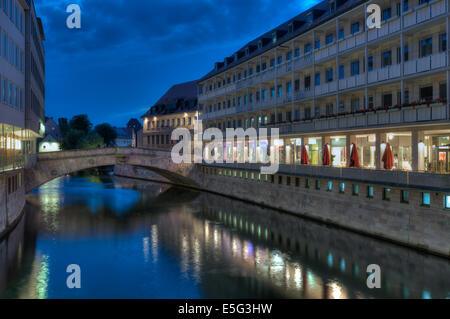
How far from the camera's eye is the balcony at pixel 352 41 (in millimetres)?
28203

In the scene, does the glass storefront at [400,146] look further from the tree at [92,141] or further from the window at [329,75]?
the tree at [92,141]

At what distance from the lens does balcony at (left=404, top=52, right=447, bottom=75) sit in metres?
22.0

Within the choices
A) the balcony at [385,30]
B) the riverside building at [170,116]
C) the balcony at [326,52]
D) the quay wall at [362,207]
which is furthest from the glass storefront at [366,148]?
the riverside building at [170,116]

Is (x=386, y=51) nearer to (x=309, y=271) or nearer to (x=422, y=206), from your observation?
(x=422, y=206)

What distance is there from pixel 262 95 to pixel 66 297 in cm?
3278

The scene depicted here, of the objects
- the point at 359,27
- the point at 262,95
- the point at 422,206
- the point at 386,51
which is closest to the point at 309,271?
the point at 422,206

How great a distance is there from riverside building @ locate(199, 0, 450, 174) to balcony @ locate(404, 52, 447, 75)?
Result: 2.2 inches

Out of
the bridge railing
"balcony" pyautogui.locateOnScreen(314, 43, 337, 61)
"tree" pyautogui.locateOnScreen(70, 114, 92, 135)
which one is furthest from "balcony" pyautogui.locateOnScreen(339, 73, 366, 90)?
"tree" pyautogui.locateOnScreen(70, 114, 92, 135)

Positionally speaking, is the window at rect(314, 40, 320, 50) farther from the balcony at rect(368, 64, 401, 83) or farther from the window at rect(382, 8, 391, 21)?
the balcony at rect(368, 64, 401, 83)

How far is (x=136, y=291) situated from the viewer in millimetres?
15984

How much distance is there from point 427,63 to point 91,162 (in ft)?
108

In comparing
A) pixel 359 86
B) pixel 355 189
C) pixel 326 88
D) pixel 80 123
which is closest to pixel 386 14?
pixel 359 86

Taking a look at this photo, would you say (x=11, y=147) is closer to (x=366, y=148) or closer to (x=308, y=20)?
(x=366, y=148)

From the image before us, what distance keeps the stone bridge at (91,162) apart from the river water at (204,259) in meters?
5.20
